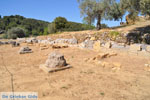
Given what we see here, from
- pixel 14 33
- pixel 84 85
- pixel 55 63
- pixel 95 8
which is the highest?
pixel 95 8

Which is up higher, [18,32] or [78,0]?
[78,0]

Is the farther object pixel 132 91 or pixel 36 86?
pixel 36 86

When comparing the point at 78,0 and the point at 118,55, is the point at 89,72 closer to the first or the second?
the point at 118,55

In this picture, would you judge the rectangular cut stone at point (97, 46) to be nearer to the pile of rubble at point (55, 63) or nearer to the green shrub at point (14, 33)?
the pile of rubble at point (55, 63)

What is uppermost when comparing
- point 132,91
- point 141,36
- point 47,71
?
point 141,36

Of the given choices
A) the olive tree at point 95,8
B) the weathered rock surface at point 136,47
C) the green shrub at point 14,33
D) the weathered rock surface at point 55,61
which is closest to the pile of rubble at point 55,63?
the weathered rock surface at point 55,61

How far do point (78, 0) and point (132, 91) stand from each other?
55.9 feet

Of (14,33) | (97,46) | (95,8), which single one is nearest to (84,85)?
(97,46)

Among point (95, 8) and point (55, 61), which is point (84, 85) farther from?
point (95, 8)

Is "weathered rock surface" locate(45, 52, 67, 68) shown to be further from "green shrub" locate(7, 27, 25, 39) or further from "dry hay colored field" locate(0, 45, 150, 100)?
"green shrub" locate(7, 27, 25, 39)

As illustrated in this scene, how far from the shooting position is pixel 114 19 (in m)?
17.5

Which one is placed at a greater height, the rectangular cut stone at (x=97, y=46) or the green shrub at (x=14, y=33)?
the green shrub at (x=14, y=33)

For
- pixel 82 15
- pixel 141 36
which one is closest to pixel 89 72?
pixel 141 36

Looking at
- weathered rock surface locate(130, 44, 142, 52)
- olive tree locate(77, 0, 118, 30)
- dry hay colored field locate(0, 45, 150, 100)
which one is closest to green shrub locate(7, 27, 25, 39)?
olive tree locate(77, 0, 118, 30)
